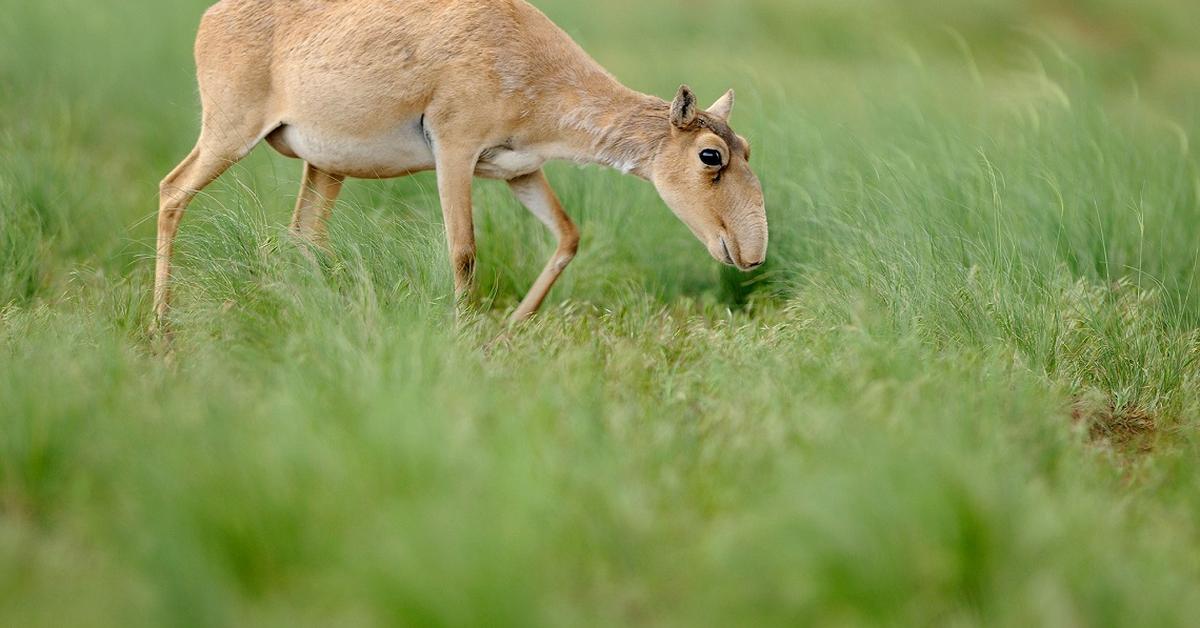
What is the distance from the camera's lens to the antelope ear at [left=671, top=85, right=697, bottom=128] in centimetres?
676

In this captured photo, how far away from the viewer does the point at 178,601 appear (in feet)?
10.7

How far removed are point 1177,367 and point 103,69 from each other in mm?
9713

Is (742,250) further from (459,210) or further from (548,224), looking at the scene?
(459,210)

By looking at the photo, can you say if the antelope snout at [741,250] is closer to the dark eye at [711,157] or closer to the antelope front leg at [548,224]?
the dark eye at [711,157]

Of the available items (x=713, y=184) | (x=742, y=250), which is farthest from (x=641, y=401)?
(x=713, y=184)

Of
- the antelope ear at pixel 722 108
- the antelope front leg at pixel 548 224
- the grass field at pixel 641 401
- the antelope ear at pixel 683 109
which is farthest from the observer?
the antelope front leg at pixel 548 224

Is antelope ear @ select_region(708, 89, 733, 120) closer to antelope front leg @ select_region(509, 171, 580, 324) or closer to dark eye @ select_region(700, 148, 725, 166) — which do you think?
dark eye @ select_region(700, 148, 725, 166)

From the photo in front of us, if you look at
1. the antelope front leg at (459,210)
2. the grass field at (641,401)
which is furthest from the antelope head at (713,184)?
the antelope front leg at (459,210)

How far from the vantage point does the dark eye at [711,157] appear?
6.71m

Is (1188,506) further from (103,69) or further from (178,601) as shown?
(103,69)

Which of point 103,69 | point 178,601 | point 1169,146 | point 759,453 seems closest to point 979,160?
point 1169,146

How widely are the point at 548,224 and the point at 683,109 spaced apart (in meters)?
1.10

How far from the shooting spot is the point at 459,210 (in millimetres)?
6852

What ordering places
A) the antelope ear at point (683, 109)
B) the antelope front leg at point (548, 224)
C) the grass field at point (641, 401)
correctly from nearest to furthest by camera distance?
the grass field at point (641, 401) → the antelope ear at point (683, 109) → the antelope front leg at point (548, 224)
